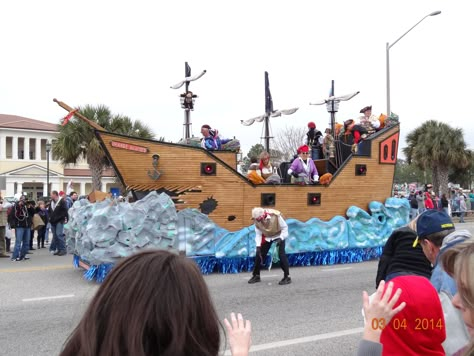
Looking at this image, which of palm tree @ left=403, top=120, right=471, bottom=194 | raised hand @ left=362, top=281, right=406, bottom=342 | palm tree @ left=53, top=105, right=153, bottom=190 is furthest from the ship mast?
palm tree @ left=403, top=120, right=471, bottom=194

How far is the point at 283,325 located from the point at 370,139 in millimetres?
7035

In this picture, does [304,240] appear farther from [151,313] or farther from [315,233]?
[151,313]

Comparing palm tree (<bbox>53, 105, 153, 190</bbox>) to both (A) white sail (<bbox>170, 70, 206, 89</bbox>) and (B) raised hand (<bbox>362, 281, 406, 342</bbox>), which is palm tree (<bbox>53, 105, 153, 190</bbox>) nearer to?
(A) white sail (<bbox>170, 70, 206, 89</bbox>)

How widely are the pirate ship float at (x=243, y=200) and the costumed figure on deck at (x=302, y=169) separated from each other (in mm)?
375

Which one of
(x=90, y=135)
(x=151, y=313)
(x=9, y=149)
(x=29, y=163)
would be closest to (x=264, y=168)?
(x=151, y=313)

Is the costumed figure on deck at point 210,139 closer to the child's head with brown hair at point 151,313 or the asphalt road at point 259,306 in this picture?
the asphalt road at point 259,306

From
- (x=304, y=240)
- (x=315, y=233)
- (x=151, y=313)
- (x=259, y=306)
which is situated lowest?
(x=259, y=306)

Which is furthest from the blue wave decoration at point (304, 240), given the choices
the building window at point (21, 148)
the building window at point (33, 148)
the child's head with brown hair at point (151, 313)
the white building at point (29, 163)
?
the building window at point (33, 148)

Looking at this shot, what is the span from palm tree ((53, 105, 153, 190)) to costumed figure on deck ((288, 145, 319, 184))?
13.1 metres

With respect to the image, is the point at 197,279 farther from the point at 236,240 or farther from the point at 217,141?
the point at 217,141

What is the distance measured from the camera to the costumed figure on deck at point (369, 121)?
12.7 m

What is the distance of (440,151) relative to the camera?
1120 inches

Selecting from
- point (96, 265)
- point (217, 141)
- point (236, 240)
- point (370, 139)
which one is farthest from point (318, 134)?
point (96, 265)

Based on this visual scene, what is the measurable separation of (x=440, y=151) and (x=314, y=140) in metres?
17.5
